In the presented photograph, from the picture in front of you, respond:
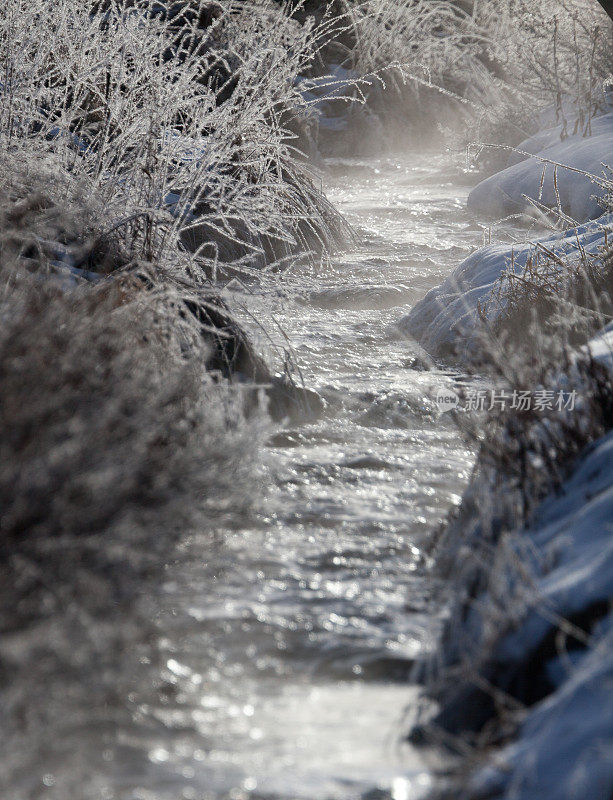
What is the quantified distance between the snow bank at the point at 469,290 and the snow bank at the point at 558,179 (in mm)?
2087

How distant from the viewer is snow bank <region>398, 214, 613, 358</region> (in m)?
5.32

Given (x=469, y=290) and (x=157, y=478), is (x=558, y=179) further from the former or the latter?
(x=157, y=478)

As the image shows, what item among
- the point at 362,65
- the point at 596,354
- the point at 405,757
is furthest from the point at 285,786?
the point at 362,65

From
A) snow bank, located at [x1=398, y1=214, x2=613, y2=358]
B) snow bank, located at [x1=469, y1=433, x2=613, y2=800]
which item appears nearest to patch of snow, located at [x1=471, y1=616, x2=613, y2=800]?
snow bank, located at [x1=469, y1=433, x2=613, y2=800]

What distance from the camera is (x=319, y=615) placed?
2.70 m

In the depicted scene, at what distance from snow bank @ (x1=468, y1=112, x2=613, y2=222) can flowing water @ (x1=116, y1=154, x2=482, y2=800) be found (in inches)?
158

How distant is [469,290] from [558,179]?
4.03 meters

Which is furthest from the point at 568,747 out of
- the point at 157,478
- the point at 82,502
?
the point at 157,478

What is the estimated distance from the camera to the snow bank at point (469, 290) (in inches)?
210

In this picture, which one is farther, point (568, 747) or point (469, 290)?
point (469, 290)

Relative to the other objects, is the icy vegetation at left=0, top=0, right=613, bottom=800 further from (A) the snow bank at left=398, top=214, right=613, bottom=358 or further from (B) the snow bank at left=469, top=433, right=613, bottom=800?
(A) the snow bank at left=398, top=214, right=613, bottom=358
